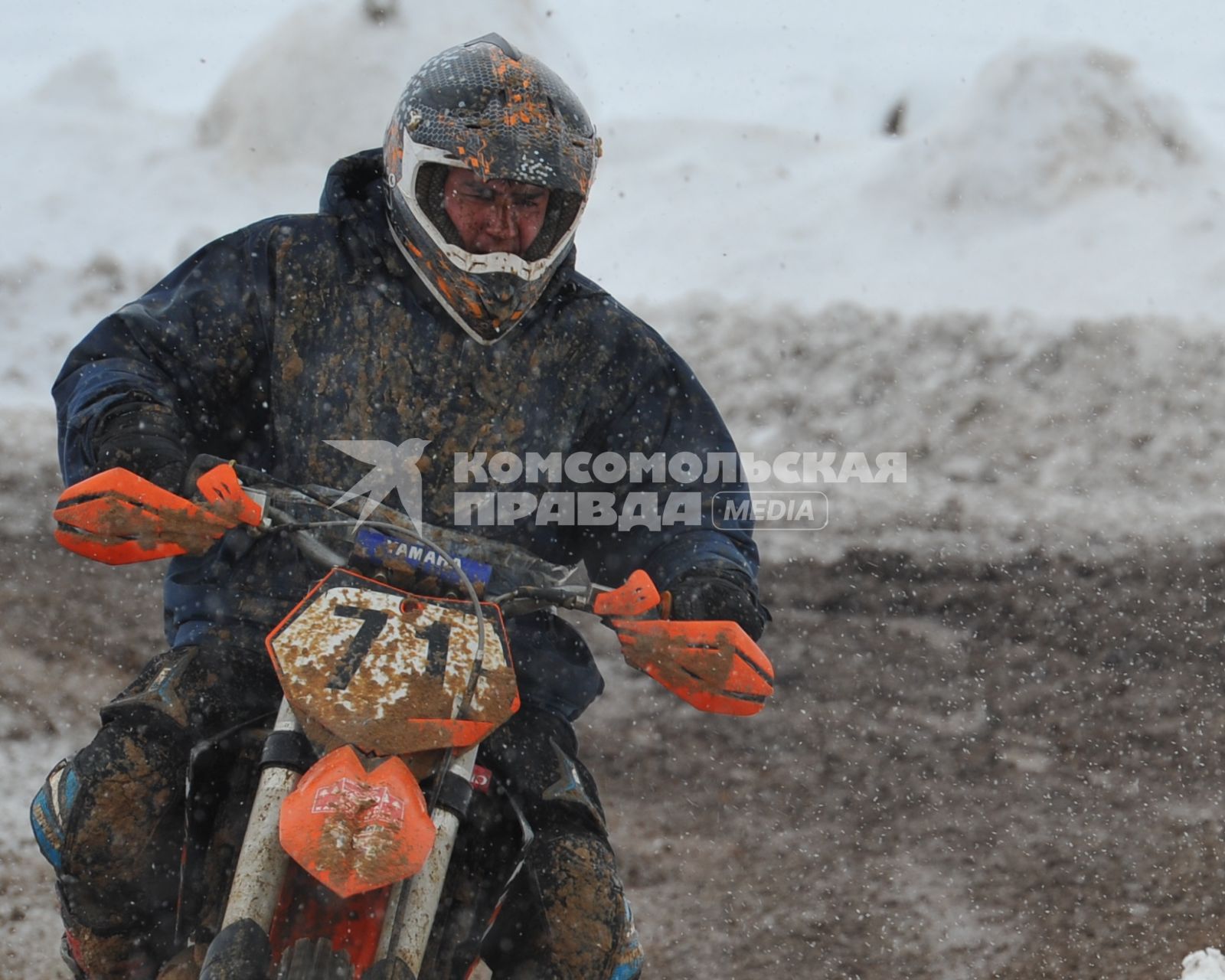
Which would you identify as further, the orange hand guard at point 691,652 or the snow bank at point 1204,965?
the snow bank at point 1204,965

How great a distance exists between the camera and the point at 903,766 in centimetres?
572

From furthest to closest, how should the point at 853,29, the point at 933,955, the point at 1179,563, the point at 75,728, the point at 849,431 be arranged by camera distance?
1. the point at 853,29
2. the point at 849,431
3. the point at 1179,563
4. the point at 75,728
5. the point at 933,955

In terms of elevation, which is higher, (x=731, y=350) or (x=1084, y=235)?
(x=1084, y=235)

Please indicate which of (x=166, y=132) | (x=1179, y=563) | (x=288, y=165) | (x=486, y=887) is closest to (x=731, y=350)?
(x=1179, y=563)

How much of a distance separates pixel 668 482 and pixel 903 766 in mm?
2680

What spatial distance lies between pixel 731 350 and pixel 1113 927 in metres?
3.78

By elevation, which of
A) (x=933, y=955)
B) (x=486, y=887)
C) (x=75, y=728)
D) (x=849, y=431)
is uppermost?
(x=486, y=887)

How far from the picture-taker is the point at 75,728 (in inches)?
218

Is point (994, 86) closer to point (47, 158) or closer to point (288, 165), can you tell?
point (288, 165)

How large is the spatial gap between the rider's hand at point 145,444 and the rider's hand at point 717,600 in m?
1.10

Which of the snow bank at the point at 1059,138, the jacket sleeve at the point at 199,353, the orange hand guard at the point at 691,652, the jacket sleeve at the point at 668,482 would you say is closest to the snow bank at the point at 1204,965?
the jacket sleeve at the point at 668,482

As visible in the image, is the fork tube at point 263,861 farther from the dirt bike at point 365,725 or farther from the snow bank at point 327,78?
the snow bank at point 327,78

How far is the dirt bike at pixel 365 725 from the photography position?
7.89 ft

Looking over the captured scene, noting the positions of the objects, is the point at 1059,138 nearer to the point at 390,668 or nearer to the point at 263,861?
the point at 390,668
